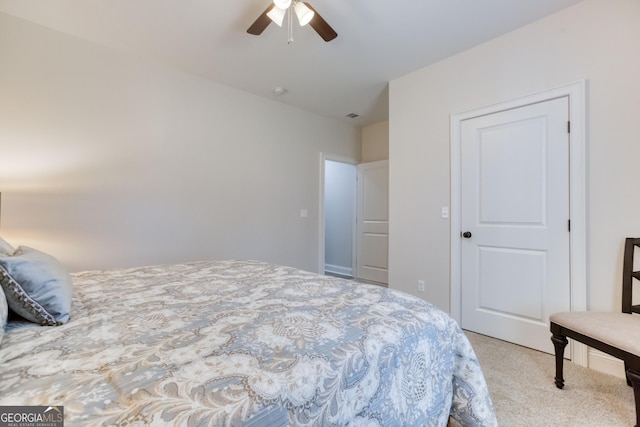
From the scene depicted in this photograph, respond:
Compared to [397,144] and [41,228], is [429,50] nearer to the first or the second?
[397,144]

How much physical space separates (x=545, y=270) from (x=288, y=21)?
2.78 meters

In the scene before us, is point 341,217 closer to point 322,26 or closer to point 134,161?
point 134,161

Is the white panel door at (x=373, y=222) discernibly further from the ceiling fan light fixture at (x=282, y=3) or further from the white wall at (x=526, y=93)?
the ceiling fan light fixture at (x=282, y=3)

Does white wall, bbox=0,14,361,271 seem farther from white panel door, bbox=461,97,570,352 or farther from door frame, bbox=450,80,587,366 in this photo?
door frame, bbox=450,80,587,366

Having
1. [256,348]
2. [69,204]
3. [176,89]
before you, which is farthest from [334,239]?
[256,348]

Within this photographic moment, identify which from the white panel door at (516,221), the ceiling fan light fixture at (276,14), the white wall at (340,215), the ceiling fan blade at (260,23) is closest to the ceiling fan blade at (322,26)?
the ceiling fan light fixture at (276,14)

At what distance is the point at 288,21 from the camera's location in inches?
89.9

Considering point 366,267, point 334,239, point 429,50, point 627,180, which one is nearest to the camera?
point 627,180

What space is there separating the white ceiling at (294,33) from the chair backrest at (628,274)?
1732mm

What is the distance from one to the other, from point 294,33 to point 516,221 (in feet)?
7.93

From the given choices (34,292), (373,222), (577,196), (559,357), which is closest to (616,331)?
(559,357)

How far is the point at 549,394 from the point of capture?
1.69 metres

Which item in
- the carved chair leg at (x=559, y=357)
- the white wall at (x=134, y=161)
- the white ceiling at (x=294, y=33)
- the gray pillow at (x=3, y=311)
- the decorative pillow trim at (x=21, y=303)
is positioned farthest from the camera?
the white wall at (x=134, y=161)

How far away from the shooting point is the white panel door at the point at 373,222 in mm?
4539
